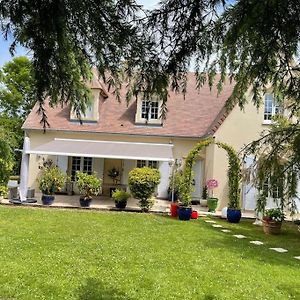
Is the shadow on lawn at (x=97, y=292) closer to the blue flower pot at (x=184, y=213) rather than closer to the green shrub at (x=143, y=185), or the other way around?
the blue flower pot at (x=184, y=213)

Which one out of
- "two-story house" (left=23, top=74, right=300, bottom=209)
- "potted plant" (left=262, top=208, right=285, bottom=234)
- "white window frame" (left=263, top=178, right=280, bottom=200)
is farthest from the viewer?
"two-story house" (left=23, top=74, right=300, bottom=209)

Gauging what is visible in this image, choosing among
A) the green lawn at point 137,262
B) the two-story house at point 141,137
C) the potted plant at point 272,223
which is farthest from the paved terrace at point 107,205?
the potted plant at point 272,223

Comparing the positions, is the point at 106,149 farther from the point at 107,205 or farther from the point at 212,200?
the point at 212,200

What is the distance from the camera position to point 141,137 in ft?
92.7

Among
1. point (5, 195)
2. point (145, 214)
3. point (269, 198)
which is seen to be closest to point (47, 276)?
point (269, 198)

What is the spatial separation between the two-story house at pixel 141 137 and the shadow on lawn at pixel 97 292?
15733mm

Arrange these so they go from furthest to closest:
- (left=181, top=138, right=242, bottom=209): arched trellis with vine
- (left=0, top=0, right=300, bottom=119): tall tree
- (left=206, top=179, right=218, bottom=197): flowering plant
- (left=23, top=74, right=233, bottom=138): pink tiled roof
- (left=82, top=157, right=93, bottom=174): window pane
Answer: (left=82, top=157, right=93, bottom=174): window pane, (left=23, top=74, right=233, bottom=138): pink tiled roof, (left=206, top=179, right=218, bottom=197): flowering plant, (left=181, top=138, right=242, bottom=209): arched trellis with vine, (left=0, top=0, right=300, bottom=119): tall tree

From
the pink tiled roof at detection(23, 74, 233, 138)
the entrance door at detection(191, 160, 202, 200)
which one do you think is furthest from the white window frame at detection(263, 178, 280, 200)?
the entrance door at detection(191, 160, 202, 200)

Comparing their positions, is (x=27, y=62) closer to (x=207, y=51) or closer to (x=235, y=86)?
(x=207, y=51)

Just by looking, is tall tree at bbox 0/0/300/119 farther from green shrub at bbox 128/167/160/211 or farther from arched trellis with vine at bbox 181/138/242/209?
green shrub at bbox 128/167/160/211

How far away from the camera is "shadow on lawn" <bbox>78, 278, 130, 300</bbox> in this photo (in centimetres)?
805

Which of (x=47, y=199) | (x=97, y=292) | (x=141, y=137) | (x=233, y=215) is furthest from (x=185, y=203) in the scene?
(x=97, y=292)

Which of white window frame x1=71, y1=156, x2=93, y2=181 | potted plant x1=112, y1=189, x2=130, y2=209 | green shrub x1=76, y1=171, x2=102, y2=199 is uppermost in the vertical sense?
white window frame x1=71, y1=156, x2=93, y2=181

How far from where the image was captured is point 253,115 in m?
26.1
